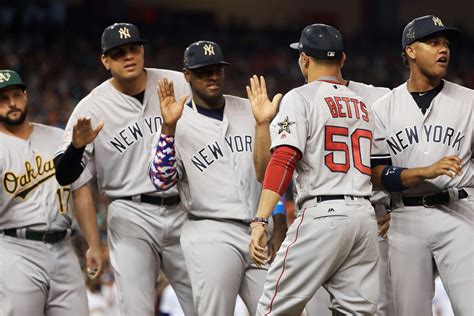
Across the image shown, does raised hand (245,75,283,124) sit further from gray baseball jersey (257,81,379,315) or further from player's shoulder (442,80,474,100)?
player's shoulder (442,80,474,100)

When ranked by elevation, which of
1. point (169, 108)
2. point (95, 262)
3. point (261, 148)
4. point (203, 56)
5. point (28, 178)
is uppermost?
point (203, 56)

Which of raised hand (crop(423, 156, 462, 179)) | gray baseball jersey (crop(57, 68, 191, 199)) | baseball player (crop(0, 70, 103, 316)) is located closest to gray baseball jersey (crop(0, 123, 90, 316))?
baseball player (crop(0, 70, 103, 316))

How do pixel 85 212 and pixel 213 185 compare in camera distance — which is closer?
pixel 213 185

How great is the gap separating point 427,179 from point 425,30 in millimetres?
896

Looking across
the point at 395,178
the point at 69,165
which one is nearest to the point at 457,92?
the point at 395,178

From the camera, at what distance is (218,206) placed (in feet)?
18.7

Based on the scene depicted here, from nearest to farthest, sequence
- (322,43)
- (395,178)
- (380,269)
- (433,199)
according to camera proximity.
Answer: (322,43) < (395,178) < (433,199) < (380,269)

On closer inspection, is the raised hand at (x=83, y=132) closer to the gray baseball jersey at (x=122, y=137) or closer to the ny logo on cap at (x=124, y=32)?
the gray baseball jersey at (x=122, y=137)

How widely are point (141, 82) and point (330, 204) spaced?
6.10 feet

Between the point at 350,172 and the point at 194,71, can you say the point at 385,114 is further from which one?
the point at 194,71

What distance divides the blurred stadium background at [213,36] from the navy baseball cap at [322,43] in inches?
393

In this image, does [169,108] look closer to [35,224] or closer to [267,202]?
[267,202]

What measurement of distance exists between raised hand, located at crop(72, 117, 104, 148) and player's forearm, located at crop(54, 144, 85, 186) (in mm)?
65

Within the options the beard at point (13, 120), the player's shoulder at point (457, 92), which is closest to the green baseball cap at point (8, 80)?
the beard at point (13, 120)
